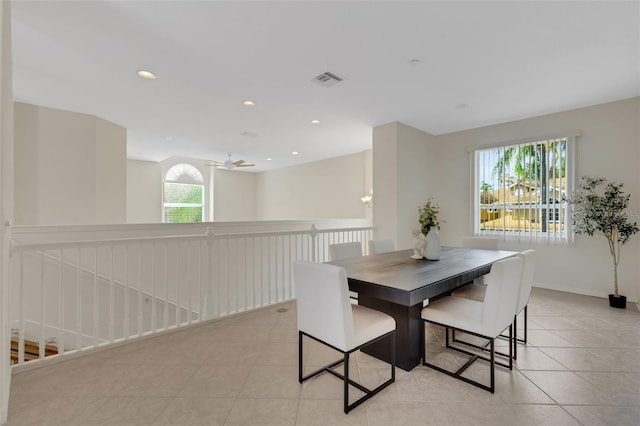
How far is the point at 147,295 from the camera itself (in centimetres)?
459

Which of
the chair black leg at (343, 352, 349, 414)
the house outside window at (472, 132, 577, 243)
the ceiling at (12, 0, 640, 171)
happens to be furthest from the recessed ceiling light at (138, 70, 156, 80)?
the house outside window at (472, 132, 577, 243)

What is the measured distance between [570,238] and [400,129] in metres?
3.00

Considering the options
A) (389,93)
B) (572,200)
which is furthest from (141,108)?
(572,200)

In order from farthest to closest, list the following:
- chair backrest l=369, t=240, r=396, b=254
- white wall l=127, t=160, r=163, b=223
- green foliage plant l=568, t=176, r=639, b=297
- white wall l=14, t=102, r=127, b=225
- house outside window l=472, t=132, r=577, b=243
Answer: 1. white wall l=127, t=160, r=163, b=223
2. house outside window l=472, t=132, r=577, b=243
3. white wall l=14, t=102, r=127, b=225
4. green foliage plant l=568, t=176, r=639, b=297
5. chair backrest l=369, t=240, r=396, b=254

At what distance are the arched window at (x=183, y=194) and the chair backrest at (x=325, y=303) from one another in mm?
7834

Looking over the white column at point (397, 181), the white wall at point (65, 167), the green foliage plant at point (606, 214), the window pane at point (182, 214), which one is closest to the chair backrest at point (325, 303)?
the white column at point (397, 181)

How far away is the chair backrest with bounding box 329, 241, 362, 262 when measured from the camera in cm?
294

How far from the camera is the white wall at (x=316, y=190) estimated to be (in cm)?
682

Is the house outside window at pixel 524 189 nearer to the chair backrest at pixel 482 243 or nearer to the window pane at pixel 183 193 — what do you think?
the chair backrest at pixel 482 243

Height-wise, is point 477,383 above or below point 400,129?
below

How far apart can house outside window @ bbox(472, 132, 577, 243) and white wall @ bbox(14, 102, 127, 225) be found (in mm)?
6488

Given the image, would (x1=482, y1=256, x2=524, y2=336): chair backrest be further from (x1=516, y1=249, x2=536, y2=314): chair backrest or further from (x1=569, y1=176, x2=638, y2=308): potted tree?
(x1=569, y1=176, x2=638, y2=308): potted tree

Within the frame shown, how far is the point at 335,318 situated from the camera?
5.60 ft

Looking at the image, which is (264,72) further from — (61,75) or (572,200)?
(572,200)
